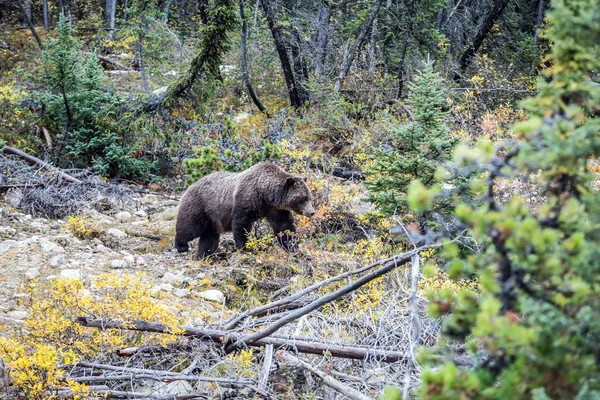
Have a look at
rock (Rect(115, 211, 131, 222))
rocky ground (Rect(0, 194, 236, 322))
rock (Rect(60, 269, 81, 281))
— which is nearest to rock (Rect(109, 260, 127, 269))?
rocky ground (Rect(0, 194, 236, 322))

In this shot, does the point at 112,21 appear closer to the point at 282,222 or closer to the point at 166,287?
the point at 282,222

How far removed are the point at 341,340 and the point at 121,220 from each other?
639 cm

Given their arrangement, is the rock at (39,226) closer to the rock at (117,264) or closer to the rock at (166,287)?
the rock at (117,264)

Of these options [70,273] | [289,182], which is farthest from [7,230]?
[289,182]

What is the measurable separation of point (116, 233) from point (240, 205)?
7.03ft

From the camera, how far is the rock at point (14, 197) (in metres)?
9.91

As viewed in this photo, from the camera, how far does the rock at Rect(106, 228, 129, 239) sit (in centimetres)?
909

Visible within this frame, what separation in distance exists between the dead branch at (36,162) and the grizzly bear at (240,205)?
10.0ft

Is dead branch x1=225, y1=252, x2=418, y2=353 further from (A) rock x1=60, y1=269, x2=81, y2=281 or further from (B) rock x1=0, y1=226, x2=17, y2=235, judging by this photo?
(B) rock x1=0, y1=226, x2=17, y2=235

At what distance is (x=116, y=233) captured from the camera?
361 inches

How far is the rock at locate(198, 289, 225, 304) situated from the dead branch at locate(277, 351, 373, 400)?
2.65m

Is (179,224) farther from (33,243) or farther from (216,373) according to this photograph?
(216,373)

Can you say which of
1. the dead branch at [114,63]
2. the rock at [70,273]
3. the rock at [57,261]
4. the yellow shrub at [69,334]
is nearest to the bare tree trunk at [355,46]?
the dead branch at [114,63]

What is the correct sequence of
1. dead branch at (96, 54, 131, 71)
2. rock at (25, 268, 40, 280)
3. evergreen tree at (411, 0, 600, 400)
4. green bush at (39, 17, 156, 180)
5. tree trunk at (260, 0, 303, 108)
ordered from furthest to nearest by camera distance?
dead branch at (96, 54, 131, 71)
tree trunk at (260, 0, 303, 108)
green bush at (39, 17, 156, 180)
rock at (25, 268, 40, 280)
evergreen tree at (411, 0, 600, 400)
